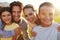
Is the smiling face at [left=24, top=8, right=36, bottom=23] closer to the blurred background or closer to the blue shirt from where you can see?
the blurred background

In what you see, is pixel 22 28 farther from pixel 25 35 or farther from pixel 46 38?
pixel 46 38

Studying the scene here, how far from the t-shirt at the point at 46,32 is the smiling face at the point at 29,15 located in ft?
0.23

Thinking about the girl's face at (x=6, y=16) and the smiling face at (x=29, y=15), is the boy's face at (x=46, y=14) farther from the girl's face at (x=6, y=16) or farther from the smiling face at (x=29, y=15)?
the girl's face at (x=6, y=16)

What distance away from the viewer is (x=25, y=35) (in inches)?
48.7

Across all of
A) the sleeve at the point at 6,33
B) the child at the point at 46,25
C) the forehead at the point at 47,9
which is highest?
the forehead at the point at 47,9

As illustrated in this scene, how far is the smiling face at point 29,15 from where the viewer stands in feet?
4.02

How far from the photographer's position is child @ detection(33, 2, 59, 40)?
118 cm

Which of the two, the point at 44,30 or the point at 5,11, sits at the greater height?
the point at 5,11

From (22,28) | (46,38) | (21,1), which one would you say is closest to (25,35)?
(22,28)

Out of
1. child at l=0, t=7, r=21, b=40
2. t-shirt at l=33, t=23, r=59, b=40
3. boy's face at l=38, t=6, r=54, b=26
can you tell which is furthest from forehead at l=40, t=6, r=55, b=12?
child at l=0, t=7, r=21, b=40

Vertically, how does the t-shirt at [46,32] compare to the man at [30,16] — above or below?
below

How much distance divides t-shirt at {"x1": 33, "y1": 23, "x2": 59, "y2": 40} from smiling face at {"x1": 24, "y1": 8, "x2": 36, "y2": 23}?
7cm

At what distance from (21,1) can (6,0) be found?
118mm

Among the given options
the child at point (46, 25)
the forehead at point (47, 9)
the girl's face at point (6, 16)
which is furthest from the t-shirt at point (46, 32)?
the girl's face at point (6, 16)
